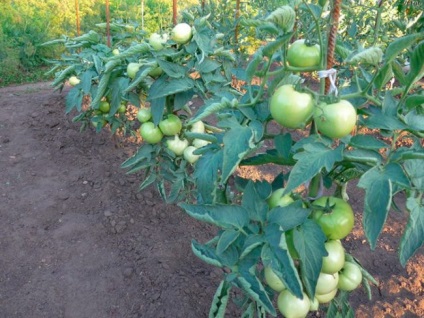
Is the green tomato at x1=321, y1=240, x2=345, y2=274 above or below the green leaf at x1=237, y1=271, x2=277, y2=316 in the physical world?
above

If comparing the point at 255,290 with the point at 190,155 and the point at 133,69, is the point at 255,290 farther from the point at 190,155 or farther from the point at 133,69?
the point at 133,69

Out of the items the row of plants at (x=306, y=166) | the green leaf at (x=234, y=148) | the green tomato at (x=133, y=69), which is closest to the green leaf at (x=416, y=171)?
the row of plants at (x=306, y=166)

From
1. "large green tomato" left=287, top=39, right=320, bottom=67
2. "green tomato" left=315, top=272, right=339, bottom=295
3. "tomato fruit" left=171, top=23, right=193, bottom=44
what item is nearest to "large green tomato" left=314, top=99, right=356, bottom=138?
"large green tomato" left=287, top=39, right=320, bottom=67

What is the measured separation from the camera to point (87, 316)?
6.81 feet

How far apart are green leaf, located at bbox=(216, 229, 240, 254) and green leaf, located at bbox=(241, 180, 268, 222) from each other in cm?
6

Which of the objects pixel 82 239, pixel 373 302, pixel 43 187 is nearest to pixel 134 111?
pixel 43 187

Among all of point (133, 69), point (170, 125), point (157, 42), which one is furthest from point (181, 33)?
point (170, 125)

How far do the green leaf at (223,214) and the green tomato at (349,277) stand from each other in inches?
13.1

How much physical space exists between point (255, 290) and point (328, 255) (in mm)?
203

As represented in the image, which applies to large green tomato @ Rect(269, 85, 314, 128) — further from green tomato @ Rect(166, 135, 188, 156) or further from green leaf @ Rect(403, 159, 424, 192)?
green tomato @ Rect(166, 135, 188, 156)

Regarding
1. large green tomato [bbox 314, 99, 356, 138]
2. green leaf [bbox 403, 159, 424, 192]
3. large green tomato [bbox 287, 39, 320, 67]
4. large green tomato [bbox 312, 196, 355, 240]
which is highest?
large green tomato [bbox 287, 39, 320, 67]

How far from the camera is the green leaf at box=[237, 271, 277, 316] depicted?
1.04 m

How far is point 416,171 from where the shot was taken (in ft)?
3.27

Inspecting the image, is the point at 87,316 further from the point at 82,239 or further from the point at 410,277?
the point at 410,277
